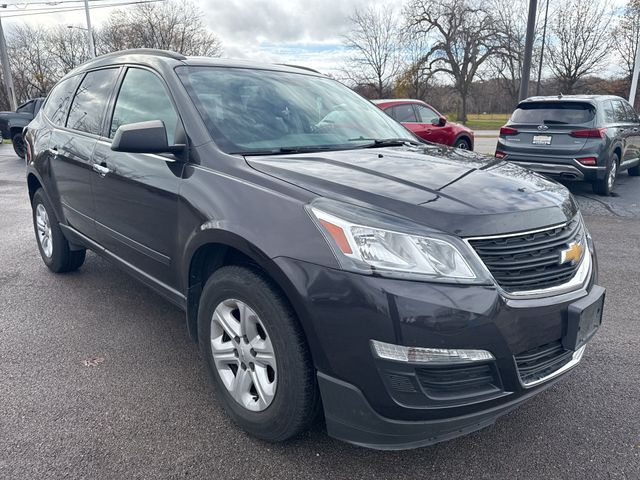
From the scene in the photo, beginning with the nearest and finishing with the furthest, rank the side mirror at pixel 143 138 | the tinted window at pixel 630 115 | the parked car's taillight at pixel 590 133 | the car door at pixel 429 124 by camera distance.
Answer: the side mirror at pixel 143 138 → the parked car's taillight at pixel 590 133 → the tinted window at pixel 630 115 → the car door at pixel 429 124

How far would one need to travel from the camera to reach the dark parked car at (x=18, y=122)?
14.4 metres

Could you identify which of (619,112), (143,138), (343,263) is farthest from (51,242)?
(619,112)

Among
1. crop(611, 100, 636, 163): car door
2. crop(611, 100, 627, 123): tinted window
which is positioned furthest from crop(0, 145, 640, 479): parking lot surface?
crop(611, 100, 627, 123): tinted window

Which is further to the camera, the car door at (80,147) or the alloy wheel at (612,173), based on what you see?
the alloy wheel at (612,173)

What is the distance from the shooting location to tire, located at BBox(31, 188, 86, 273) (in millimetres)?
4379

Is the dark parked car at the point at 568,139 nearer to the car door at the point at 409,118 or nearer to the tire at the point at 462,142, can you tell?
the car door at the point at 409,118

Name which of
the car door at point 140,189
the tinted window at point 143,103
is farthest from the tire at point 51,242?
the tinted window at point 143,103

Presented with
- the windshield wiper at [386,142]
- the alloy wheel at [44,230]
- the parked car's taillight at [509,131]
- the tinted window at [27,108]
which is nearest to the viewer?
the windshield wiper at [386,142]

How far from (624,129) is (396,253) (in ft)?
30.5

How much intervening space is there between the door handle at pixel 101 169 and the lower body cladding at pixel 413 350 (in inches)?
72.3

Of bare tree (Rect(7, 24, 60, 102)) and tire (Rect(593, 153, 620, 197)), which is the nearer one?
tire (Rect(593, 153, 620, 197))

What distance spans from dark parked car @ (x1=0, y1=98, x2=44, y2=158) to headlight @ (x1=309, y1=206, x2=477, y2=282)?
1521cm

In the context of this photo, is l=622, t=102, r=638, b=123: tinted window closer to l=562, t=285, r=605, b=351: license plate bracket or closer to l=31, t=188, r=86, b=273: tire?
l=562, t=285, r=605, b=351: license plate bracket

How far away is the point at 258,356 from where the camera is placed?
2.22 meters
